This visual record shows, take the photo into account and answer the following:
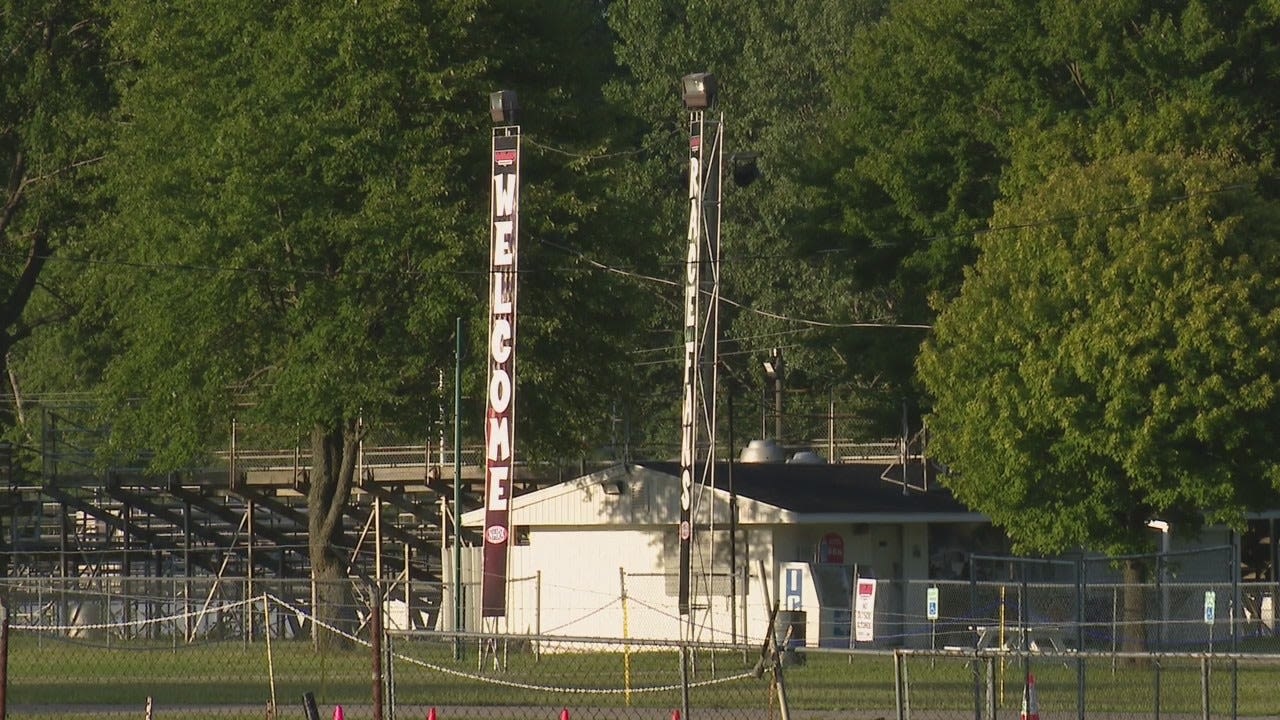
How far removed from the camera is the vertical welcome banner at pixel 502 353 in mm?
32000

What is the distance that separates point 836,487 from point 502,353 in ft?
39.1

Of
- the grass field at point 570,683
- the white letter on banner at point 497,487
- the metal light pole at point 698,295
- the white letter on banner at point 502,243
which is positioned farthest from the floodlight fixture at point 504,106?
the grass field at point 570,683

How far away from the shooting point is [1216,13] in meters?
42.4

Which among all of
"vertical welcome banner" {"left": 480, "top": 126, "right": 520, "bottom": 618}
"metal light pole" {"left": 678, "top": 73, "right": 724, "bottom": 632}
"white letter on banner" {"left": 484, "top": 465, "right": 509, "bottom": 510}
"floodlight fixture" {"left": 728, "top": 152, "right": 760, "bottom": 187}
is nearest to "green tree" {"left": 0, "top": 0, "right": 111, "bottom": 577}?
"vertical welcome banner" {"left": 480, "top": 126, "right": 520, "bottom": 618}

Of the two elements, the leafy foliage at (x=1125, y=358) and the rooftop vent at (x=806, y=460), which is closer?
the leafy foliage at (x=1125, y=358)

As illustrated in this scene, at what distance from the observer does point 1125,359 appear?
112 ft

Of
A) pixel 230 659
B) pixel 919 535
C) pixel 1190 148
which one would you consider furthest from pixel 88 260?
pixel 1190 148

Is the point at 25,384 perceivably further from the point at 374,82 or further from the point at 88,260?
the point at 374,82

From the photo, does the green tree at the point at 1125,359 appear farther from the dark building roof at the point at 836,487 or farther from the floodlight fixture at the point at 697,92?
the floodlight fixture at the point at 697,92

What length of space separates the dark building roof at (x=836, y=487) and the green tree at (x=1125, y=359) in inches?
155

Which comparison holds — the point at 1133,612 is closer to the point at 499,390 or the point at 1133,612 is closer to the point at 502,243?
the point at 499,390

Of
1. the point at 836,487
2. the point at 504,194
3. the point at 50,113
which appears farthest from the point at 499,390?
the point at 50,113

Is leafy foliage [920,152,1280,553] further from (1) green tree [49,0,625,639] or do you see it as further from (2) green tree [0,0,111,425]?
(2) green tree [0,0,111,425]

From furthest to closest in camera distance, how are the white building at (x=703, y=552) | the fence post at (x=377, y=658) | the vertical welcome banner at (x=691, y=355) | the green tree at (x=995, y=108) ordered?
the green tree at (x=995, y=108) < the white building at (x=703, y=552) < the vertical welcome banner at (x=691, y=355) < the fence post at (x=377, y=658)
